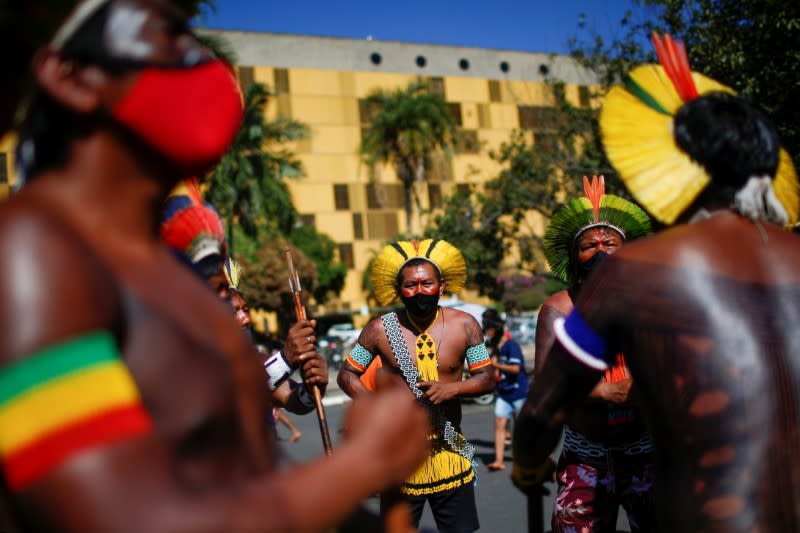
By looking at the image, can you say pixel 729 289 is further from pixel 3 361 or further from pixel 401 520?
pixel 3 361

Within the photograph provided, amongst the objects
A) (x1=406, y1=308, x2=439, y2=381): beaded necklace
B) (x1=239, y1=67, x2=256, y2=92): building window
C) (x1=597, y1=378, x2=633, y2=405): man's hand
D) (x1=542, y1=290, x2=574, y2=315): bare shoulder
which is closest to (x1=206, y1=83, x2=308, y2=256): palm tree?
(x1=239, y1=67, x2=256, y2=92): building window

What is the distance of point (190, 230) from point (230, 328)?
0.73 m

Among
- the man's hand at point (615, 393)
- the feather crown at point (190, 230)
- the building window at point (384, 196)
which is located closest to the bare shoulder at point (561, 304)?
the man's hand at point (615, 393)

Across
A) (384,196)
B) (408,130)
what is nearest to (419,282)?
(408,130)

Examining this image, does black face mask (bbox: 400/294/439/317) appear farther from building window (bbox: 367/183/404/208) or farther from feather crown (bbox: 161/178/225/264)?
building window (bbox: 367/183/404/208)

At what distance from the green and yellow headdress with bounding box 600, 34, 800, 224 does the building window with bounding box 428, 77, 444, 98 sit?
40289mm

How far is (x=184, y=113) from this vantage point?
1.38 m

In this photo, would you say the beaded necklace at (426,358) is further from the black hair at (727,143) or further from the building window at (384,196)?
the building window at (384,196)

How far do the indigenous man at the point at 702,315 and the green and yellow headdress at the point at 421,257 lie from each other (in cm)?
339

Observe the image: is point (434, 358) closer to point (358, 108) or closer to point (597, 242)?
point (597, 242)

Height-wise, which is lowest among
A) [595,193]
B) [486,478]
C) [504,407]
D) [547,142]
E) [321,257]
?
[486,478]

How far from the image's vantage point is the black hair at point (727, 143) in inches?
84.5

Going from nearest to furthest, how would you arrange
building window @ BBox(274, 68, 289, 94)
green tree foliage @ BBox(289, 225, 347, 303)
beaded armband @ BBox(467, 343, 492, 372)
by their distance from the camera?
beaded armband @ BBox(467, 343, 492, 372) < green tree foliage @ BBox(289, 225, 347, 303) < building window @ BBox(274, 68, 289, 94)

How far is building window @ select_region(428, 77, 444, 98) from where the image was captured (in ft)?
137
